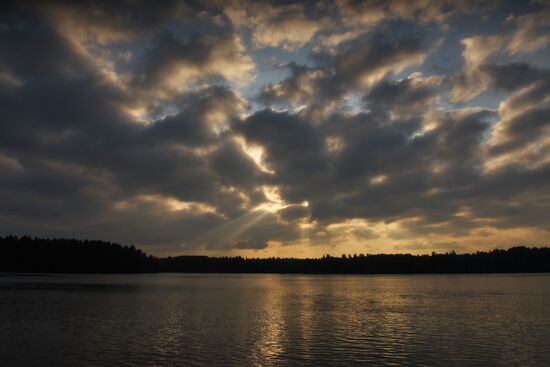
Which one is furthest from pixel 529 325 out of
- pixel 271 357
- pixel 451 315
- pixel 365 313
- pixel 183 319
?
pixel 183 319

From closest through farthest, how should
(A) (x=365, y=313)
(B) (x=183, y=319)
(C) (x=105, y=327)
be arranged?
(C) (x=105, y=327) < (B) (x=183, y=319) < (A) (x=365, y=313)

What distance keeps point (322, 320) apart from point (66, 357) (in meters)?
32.3

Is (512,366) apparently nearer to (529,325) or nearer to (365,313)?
(529,325)

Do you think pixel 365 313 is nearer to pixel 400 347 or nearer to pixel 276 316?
pixel 276 316

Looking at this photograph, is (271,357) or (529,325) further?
(529,325)

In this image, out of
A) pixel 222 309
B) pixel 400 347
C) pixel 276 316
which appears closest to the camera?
pixel 400 347

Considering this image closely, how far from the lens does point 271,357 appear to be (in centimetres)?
3491

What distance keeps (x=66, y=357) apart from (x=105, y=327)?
15.4 m

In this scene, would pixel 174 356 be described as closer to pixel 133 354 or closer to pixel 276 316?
pixel 133 354

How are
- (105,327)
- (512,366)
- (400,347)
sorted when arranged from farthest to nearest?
(105,327)
(400,347)
(512,366)

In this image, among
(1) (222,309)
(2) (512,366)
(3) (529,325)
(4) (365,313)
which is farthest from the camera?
(1) (222,309)

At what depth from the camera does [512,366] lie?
1275 inches

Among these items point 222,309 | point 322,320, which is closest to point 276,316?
point 322,320

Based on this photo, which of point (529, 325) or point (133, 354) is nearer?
point (133, 354)
